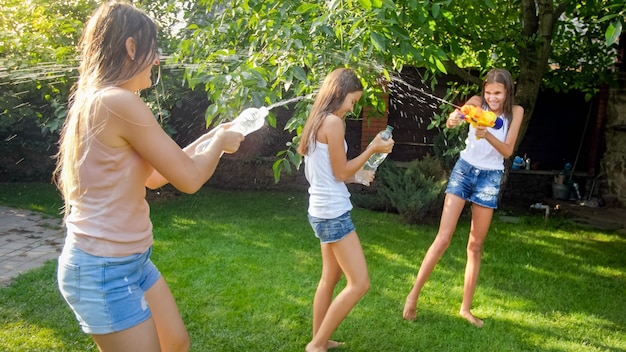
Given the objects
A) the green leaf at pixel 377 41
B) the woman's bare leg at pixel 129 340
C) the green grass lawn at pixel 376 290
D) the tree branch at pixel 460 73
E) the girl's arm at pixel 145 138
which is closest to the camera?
the girl's arm at pixel 145 138

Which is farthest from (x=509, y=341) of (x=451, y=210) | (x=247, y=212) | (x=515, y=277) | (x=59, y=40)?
(x=59, y=40)

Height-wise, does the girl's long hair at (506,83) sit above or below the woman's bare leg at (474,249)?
above

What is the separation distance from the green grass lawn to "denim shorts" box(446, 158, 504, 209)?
2.87 ft

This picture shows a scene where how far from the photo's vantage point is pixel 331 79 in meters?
3.01

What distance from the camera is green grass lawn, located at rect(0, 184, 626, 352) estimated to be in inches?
139

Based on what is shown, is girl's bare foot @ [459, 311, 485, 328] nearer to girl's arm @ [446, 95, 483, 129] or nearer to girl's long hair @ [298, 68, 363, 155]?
girl's arm @ [446, 95, 483, 129]

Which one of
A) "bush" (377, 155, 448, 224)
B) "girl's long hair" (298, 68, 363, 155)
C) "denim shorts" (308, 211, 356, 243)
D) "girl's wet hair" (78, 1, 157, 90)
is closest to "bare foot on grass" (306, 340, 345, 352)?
"denim shorts" (308, 211, 356, 243)

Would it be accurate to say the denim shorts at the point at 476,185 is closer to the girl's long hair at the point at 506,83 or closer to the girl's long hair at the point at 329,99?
the girl's long hair at the point at 506,83

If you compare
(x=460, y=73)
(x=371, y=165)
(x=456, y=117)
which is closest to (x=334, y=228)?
(x=371, y=165)

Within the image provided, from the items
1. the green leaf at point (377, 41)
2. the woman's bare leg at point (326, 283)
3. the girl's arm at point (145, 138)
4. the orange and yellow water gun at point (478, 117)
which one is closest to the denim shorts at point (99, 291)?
the girl's arm at point (145, 138)

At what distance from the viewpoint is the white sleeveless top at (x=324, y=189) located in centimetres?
294

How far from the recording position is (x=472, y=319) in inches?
150

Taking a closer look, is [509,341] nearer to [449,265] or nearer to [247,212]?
[449,265]

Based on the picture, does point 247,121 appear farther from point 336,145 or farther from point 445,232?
point 445,232
